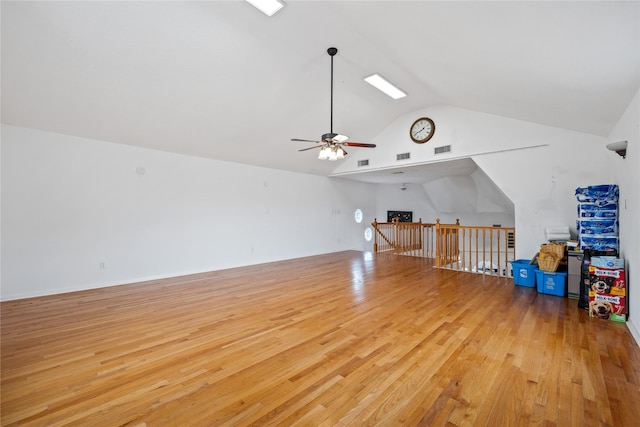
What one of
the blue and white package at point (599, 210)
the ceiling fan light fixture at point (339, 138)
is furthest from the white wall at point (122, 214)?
the blue and white package at point (599, 210)

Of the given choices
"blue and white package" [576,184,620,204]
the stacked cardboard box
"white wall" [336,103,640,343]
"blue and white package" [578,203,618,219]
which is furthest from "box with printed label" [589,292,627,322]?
"blue and white package" [576,184,620,204]

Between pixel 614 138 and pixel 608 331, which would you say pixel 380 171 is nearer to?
pixel 614 138

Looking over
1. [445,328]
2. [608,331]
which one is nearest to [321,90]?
[445,328]

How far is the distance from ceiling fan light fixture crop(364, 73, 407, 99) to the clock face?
1144 millimetres

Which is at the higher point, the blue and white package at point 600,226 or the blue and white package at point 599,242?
the blue and white package at point 600,226

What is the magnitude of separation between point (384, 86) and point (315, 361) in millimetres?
5023

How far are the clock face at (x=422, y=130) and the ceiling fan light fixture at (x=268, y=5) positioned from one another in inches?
182

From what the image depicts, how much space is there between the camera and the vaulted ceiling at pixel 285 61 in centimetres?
256

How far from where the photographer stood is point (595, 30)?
220 cm

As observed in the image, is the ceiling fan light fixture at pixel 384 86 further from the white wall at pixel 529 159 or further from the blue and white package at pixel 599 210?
the blue and white package at pixel 599 210

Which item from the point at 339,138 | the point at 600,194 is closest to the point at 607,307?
the point at 600,194

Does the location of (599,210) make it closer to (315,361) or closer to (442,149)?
(442,149)

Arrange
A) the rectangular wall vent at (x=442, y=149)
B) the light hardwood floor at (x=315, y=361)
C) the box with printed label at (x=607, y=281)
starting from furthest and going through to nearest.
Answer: the rectangular wall vent at (x=442, y=149) < the box with printed label at (x=607, y=281) < the light hardwood floor at (x=315, y=361)

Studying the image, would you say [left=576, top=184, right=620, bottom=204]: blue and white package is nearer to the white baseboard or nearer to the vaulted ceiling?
the vaulted ceiling
